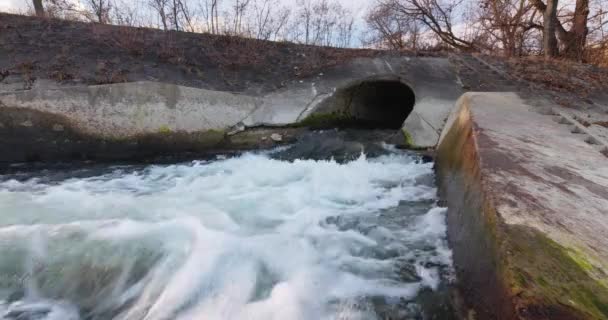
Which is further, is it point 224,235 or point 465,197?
point 224,235

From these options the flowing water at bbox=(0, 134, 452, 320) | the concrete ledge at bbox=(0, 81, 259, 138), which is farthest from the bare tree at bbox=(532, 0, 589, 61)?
the concrete ledge at bbox=(0, 81, 259, 138)

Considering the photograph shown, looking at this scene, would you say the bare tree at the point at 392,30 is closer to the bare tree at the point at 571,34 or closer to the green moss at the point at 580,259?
the bare tree at the point at 571,34

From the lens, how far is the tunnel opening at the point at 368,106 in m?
7.65

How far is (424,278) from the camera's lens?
2.79 meters

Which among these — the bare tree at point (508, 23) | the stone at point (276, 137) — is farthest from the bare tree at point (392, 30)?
the stone at point (276, 137)

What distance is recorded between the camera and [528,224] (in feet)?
6.65

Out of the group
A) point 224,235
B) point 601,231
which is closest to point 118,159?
point 224,235

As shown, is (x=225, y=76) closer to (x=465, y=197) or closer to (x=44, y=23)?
(x=44, y=23)

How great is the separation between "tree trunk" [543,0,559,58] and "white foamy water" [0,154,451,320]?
445 inches

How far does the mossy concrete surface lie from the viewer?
159 cm

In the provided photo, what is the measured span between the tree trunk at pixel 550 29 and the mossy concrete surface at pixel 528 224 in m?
11.0

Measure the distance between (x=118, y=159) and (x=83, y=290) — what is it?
12.2ft

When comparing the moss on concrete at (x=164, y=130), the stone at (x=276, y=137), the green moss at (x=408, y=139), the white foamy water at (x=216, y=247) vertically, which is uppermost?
the moss on concrete at (x=164, y=130)

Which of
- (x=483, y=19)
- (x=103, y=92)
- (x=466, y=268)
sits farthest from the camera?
(x=483, y=19)
